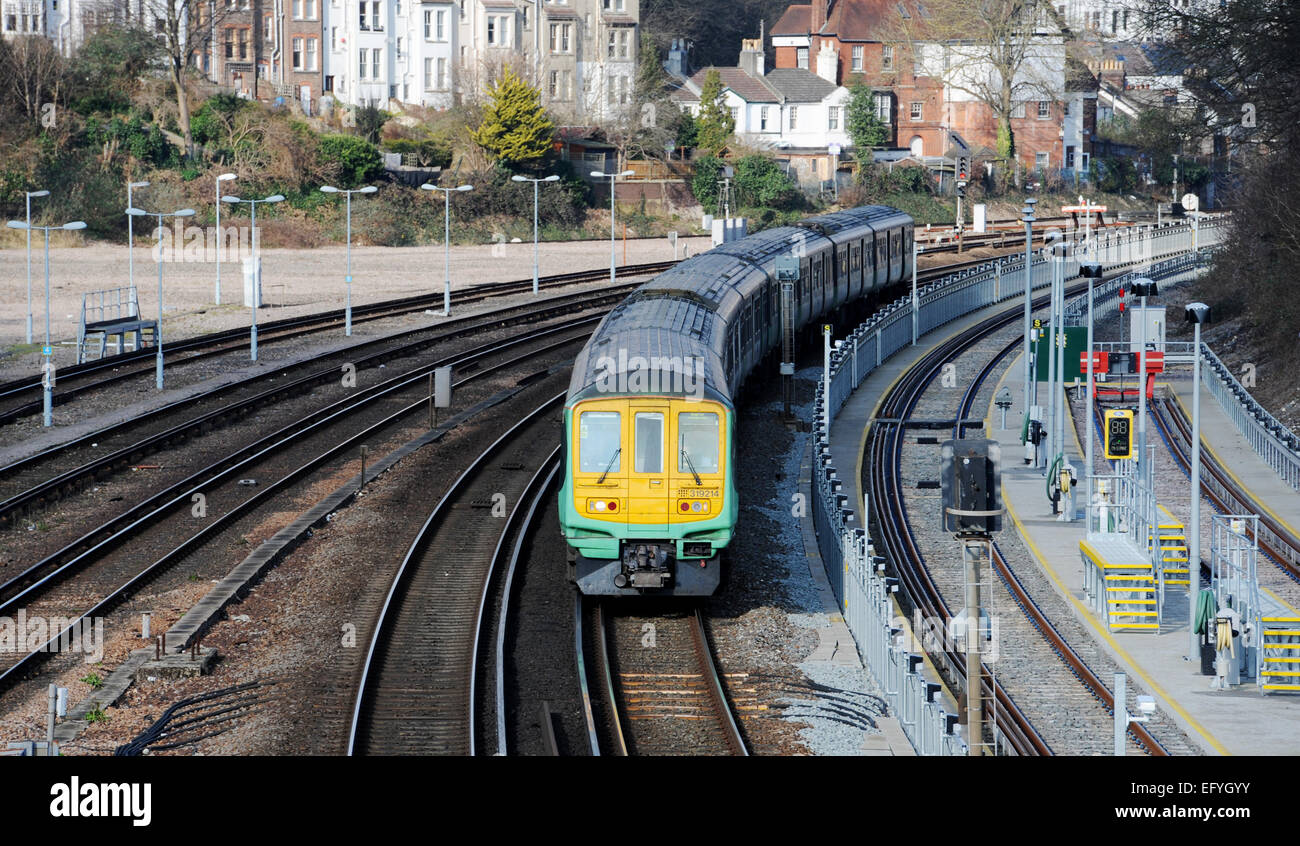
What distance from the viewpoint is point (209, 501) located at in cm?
2823

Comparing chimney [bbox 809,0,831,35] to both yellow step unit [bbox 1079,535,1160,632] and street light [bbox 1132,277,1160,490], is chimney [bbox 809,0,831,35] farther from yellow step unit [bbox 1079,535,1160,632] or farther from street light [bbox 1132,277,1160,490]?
yellow step unit [bbox 1079,535,1160,632]

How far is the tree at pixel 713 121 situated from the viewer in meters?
86.3

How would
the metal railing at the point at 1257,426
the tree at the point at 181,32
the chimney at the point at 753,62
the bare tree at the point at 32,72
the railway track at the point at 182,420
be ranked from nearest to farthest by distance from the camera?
1. the railway track at the point at 182,420
2. the metal railing at the point at 1257,426
3. the bare tree at the point at 32,72
4. the tree at the point at 181,32
5. the chimney at the point at 753,62

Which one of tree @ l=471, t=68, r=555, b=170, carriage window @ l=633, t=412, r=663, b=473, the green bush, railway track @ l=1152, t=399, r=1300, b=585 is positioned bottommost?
railway track @ l=1152, t=399, r=1300, b=585

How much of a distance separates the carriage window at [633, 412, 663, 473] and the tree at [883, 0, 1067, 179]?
67930 mm

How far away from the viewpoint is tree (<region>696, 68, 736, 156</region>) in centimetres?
8631

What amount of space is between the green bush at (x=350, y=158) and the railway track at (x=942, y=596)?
3974 centimetres

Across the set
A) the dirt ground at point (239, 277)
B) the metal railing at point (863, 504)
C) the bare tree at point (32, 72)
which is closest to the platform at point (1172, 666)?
the metal railing at point (863, 504)

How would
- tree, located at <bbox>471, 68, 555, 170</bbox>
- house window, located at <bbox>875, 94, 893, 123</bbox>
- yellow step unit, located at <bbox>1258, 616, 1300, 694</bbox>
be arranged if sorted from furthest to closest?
house window, located at <bbox>875, 94, 893, 123</bbox>, tree, located at <bbox>471, 68, 555, 170</bbox>, yellow step unit, located at <bbox>1258, 616, 1300, 694</bbox>

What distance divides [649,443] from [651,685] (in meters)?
3.37

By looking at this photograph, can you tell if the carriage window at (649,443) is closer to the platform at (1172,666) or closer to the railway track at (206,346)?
the platform at (1172,666)

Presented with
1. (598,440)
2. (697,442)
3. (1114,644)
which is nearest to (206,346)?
(598,440)

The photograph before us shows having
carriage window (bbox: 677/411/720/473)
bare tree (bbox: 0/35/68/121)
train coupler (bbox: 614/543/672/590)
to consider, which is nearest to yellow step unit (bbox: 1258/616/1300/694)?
carriage window (bbox: 677/411/720/473)
